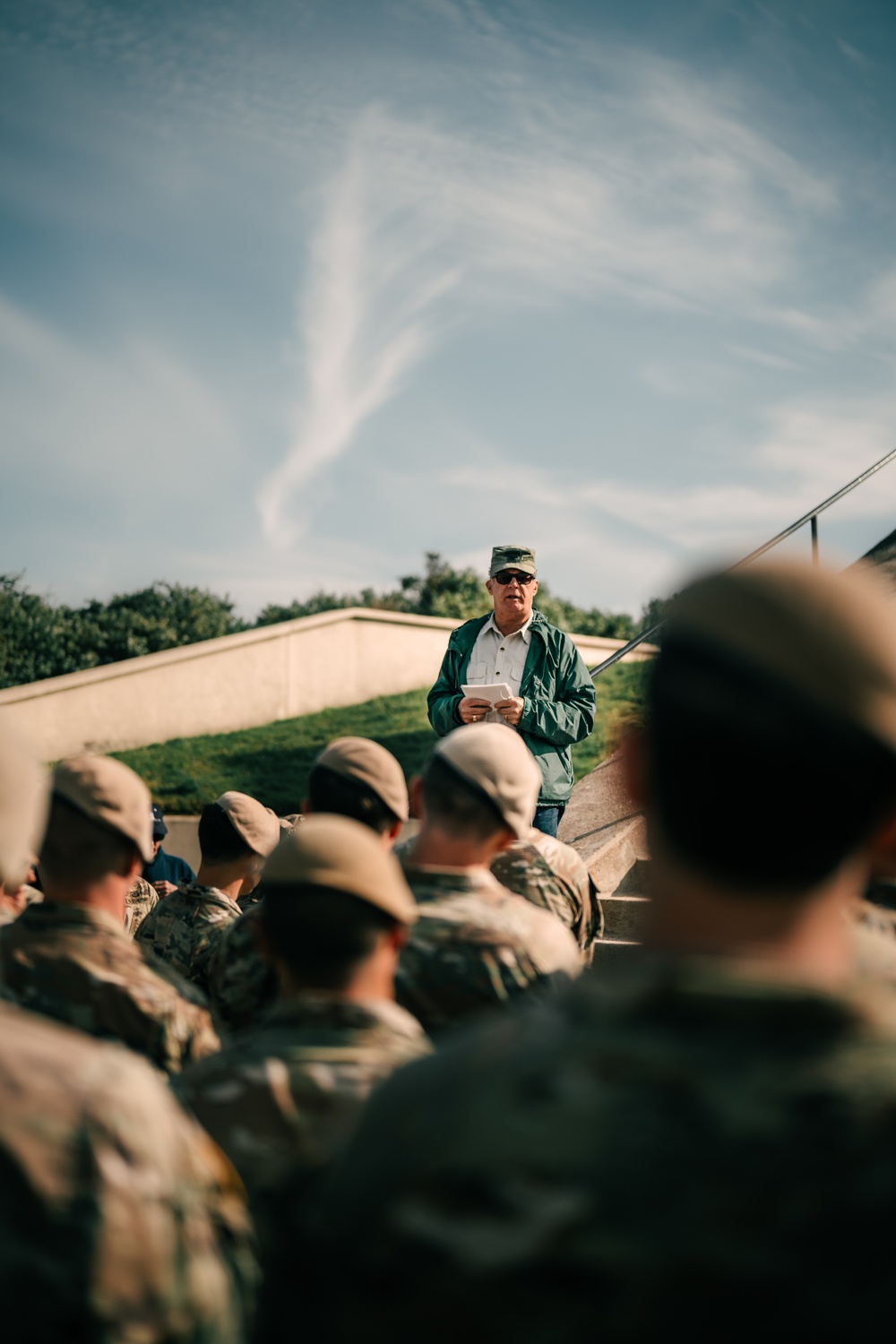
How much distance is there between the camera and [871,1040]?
3.54 ft

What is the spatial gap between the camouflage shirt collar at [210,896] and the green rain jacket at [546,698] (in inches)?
68.1

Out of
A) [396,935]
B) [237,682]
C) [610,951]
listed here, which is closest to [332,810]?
[396,935]

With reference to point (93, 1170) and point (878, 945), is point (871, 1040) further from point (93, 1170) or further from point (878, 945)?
point (878, 945)

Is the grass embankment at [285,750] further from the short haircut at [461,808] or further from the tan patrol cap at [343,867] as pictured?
the tan patrol cap at [343,867]

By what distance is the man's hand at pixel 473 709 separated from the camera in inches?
240

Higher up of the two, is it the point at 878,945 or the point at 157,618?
the point at 157,618

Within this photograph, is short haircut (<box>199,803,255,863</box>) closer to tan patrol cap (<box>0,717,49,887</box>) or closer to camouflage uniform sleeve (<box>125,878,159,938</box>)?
camouflage uniform sleeve (<box>125,878,159,938</box>)

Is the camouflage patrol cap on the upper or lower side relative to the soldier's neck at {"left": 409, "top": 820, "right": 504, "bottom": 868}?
upper

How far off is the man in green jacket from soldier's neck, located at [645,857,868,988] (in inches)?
193

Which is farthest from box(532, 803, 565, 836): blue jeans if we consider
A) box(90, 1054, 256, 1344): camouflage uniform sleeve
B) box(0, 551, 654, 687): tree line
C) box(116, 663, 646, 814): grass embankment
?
box(0, 551, 654, 687): tree line

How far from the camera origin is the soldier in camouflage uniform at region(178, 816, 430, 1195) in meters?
2.08

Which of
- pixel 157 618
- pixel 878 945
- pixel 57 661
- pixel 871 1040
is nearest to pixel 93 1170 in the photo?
pixel 871 1040

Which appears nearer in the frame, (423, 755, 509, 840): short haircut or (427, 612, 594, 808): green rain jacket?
(423, 755, 509, 840): short haircut

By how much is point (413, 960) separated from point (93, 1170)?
5.12ft
